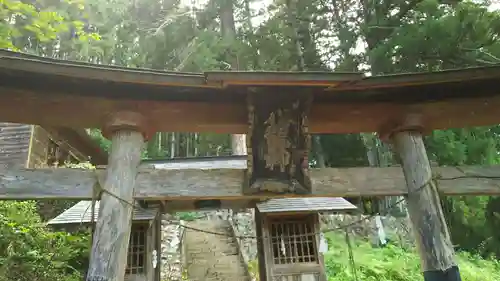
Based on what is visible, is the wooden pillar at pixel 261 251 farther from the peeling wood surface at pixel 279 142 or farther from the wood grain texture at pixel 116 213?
the wood grain texture at pixel 116 213

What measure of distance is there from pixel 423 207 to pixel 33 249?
6.87m

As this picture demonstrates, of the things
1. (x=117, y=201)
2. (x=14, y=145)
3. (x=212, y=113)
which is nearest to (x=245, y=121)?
(x=212, y=113)

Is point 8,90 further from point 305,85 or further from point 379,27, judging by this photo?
point 379,27

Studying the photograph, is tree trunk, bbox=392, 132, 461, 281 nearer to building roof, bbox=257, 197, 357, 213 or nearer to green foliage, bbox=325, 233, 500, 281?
building roof, bbox=257, 197, 357, 213

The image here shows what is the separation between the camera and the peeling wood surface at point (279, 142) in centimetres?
415

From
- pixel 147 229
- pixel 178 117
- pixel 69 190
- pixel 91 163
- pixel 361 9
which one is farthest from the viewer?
pixel 361 9

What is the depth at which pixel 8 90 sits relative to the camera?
3.86 metres

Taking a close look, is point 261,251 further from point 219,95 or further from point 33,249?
point 219,95

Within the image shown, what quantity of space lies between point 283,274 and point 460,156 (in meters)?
5.29

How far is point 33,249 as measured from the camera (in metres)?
7.14

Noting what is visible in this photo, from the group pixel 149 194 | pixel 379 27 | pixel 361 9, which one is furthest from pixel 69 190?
pixel 361 9

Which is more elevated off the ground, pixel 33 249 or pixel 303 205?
pixel 303 205

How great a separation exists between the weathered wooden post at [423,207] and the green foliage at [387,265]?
7.46 metres

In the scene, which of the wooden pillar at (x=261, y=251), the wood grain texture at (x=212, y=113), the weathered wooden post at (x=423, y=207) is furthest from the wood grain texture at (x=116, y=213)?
the wooden pillar at (x=261, y=251)
